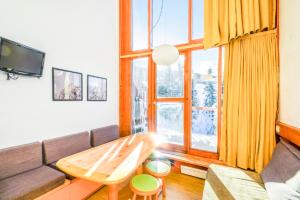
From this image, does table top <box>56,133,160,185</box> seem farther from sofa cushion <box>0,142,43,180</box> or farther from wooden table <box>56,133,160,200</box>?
sofa cushion <box>0,142,43,180</box>

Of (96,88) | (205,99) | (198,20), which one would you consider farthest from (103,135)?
(198,20)

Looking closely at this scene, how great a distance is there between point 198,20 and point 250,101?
5.49 feet

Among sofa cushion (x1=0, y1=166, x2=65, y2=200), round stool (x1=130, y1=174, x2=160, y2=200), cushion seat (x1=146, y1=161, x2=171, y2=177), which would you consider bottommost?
round stool (x1=130, y1=174, x2=160, y2=200)

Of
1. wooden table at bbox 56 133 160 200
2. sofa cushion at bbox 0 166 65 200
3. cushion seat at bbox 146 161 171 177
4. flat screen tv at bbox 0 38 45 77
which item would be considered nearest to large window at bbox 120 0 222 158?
cushion seat at bbox 146 161 171 177

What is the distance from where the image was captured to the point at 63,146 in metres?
2.23

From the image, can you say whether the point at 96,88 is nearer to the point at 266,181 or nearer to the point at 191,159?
the point at 191,159

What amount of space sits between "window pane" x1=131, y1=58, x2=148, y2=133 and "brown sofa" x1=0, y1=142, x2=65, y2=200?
77.0 inches

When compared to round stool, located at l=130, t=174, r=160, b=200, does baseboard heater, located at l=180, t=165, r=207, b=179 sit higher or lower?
lower

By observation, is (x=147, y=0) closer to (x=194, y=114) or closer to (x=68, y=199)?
(x=194, y=114)

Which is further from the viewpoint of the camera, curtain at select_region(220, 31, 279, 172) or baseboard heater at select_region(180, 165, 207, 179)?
baseboard heater at select_region(180, 165, 207, 179)

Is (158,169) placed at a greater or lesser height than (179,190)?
greater

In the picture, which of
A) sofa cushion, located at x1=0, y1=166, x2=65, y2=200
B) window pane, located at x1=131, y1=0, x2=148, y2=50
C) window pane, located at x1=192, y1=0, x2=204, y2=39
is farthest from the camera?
window pane, located at x1=131, y1=0, x2=148, y2=50

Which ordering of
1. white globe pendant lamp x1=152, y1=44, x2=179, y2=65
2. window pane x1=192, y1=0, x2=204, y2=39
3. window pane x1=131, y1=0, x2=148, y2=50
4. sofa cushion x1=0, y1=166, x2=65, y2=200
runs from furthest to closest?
1. window pane x1=131, y1=0, x2=148, y2=50
2. window pane x1=192, y1=0, x2=204, y2=39
3. white globe pendant lamp x1=152, y1=44, x2=179, y2=65
4. sofa cushion x1=0, y1=166, x2=65, y2=200

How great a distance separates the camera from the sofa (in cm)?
138
